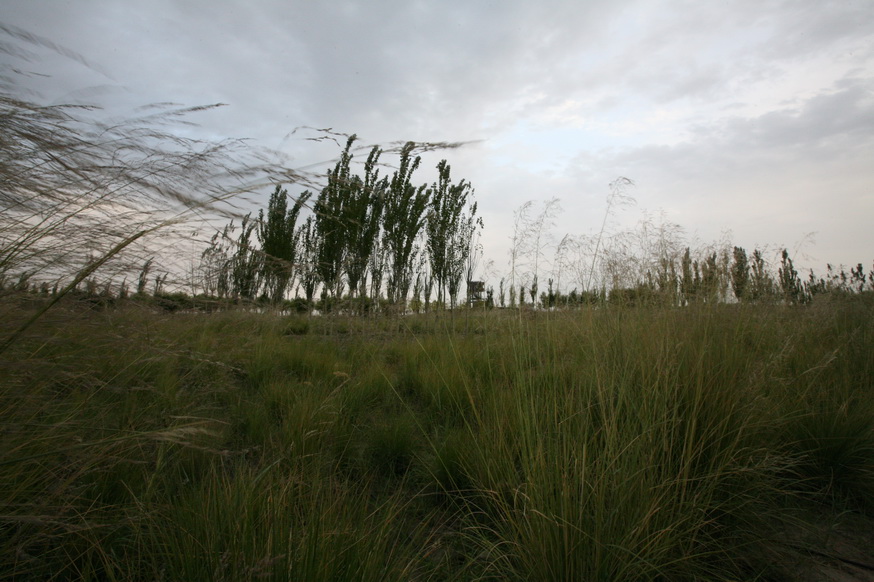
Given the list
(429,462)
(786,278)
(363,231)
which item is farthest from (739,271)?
(363,231)

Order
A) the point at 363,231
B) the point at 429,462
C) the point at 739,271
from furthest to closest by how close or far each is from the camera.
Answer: the point at 363,231 → the point at 739,271 → the point at 429,462

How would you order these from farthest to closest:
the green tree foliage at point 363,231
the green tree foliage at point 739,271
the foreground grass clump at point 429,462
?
the green tree foliage at point 363,231 < the green tree foliage at point 739,271 < the foreground grass clump at point 429,462

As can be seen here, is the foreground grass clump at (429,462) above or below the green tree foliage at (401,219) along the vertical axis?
below

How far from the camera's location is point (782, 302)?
4238 mm

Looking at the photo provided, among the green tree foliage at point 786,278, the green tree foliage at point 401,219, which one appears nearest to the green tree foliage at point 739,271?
the green tree foliage at point 786,278

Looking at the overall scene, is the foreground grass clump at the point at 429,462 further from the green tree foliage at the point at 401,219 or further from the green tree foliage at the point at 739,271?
the green tree foliage at the point at 401,219

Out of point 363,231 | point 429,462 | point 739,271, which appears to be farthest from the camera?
point 363,231

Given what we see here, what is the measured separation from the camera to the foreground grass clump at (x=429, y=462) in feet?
4.30

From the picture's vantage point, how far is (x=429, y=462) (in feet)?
7.91

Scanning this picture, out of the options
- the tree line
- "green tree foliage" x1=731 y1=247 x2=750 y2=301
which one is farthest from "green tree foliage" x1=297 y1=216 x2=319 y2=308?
"green tree foliage" x1=731 y1=247 x2=750 y2=301

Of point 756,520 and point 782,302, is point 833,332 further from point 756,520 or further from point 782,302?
point 756,520

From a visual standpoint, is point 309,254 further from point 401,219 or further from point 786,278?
Answer: point 786,278

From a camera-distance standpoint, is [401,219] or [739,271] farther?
[401,219]

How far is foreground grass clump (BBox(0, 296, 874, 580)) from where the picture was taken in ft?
4.30
